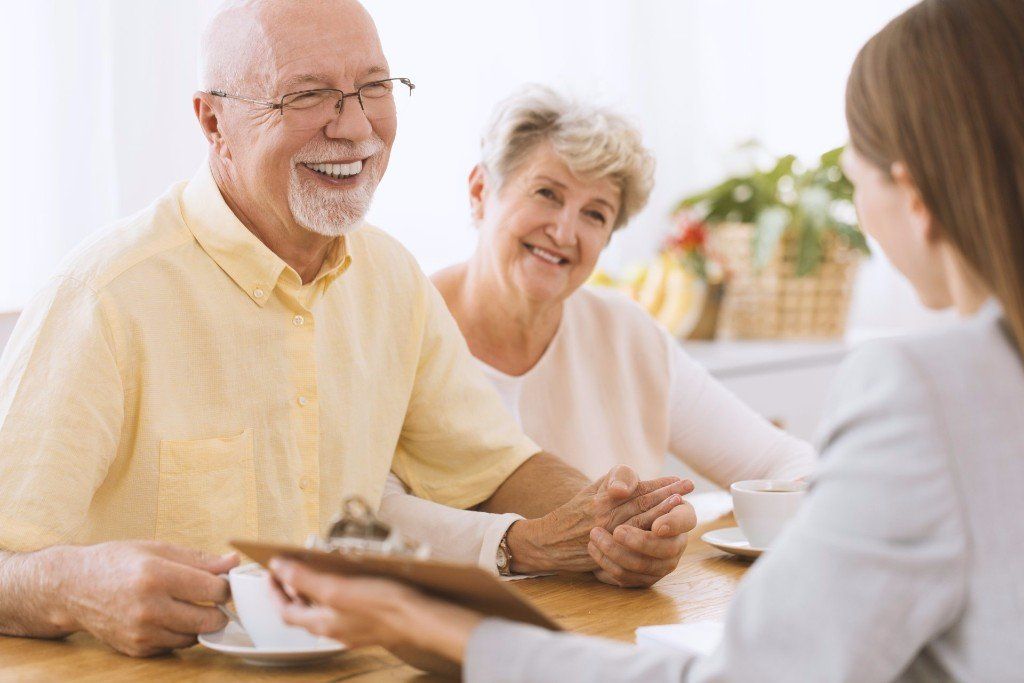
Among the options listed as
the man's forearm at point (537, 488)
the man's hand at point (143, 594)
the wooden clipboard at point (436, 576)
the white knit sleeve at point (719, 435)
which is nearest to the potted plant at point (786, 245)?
the white knit sleeve at point (719, 435)

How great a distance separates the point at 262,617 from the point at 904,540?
561mm

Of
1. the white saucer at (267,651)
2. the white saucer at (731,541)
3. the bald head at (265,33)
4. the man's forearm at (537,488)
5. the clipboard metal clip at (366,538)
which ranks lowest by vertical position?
the white saucer at (731,541)

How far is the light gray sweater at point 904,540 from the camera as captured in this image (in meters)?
0.75

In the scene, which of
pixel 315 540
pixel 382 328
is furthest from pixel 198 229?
pixel 315 540

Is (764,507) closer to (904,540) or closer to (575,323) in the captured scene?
(904,540)

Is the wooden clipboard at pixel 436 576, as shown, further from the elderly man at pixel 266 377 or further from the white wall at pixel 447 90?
the white wall at pixel 447 90

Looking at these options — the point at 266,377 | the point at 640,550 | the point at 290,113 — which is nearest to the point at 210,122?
the point at 290,113

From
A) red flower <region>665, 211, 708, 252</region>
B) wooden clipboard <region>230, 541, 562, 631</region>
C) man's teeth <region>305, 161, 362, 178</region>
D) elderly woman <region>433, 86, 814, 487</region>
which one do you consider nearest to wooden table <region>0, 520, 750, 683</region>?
wooden clipboard <region>230, 541, 562, 631</region>

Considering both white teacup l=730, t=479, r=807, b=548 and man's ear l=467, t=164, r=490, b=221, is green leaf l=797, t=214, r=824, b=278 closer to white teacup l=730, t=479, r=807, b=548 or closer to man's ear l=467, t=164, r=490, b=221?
man's ear l=467, t=164, r=490, b=221

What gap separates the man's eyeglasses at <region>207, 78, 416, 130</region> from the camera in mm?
1563

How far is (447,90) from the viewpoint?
3182mm

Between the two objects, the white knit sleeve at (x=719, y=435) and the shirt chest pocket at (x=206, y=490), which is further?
the white knit sleeve at (x=719, y=435)

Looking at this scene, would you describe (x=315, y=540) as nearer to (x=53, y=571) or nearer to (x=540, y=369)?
(x=53, y=571)

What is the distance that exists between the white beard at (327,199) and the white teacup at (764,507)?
62 cm
